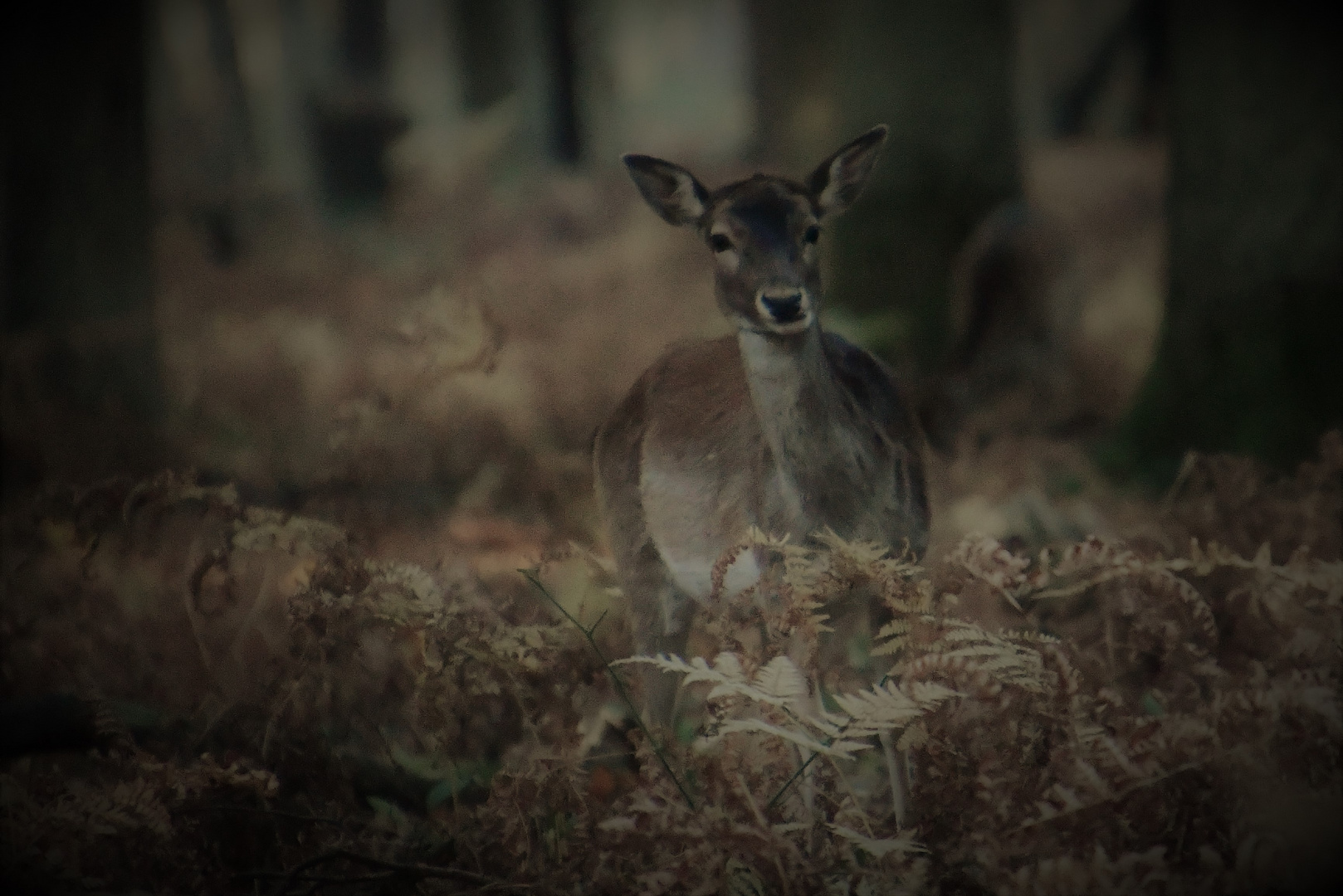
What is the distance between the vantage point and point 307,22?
32.3 metres

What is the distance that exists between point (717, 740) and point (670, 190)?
1738 mm

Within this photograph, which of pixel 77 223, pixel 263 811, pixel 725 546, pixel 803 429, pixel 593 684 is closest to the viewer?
pixel 263 811

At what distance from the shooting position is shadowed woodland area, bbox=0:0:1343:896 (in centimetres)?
300

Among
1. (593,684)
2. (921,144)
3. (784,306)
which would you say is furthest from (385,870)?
(921,144)

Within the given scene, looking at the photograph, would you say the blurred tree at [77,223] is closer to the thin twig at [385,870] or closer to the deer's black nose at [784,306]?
the thin twig at [385,870]

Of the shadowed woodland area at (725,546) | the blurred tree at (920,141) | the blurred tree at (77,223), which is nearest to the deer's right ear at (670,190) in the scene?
the shadowed woodland area at (725,546)

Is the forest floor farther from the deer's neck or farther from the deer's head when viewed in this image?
the deer's head

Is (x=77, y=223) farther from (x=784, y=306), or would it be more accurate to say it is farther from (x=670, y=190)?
(x=784, y=306)

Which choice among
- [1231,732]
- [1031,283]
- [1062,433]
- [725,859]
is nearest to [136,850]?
[725,859]

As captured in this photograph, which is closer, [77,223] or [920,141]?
[77,223]

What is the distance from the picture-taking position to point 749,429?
12.7 feet

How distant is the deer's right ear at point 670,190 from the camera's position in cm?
353

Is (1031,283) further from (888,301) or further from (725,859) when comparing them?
Answer: (725,859)

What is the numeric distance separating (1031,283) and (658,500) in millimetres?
4459
